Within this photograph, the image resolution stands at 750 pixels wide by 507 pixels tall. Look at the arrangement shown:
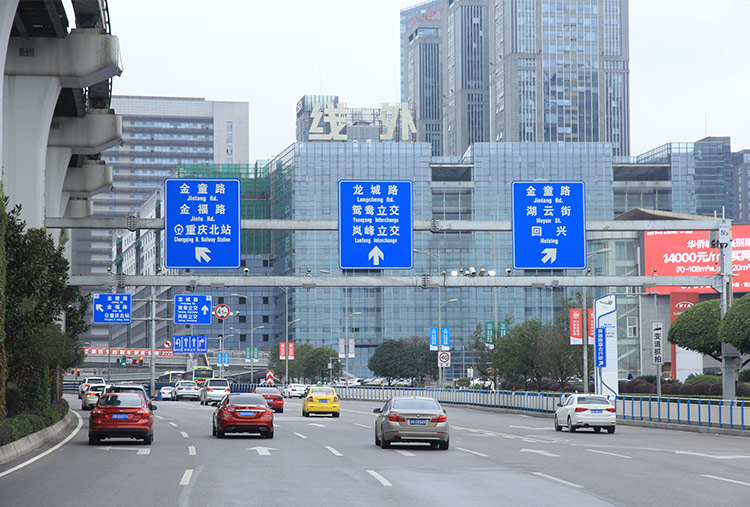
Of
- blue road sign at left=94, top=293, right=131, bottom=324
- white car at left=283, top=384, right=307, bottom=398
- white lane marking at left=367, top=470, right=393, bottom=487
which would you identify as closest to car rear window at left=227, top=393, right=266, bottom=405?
white lane marking at left=367, top=470, right=393, bottom=487

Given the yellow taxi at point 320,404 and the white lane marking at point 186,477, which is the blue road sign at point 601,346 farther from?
the white lane marking at point 186,477

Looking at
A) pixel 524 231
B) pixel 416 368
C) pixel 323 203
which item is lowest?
pixel 416 368

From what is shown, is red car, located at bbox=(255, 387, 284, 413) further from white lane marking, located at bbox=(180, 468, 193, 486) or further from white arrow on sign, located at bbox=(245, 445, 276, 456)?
white lane marking, located at bbox=(180, 468, 193, 486)

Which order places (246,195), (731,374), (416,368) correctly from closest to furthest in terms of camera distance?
(731,374) → (416,368) → (246,195)

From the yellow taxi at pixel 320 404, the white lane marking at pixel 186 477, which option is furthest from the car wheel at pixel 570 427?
the white lane marking at pixel 186 477

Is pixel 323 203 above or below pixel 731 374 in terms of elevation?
above

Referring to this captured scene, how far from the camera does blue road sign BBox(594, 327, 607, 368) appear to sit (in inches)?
1984

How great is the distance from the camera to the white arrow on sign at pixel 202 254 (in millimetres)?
33688

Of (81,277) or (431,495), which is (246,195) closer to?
(81,277)

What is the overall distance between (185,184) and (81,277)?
5074 millimetres

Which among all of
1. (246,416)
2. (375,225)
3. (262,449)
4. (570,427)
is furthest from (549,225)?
(262,449)

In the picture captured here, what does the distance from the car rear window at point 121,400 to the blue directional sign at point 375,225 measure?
326 inches

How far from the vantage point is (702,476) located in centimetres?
1980

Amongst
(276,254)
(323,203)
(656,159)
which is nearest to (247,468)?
(323,203)
